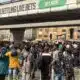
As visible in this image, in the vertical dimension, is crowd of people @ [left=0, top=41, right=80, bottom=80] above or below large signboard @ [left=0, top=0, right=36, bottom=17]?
below

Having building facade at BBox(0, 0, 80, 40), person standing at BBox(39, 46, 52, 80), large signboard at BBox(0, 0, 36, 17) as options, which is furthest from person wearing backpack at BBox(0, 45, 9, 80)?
large signboard at BBox(0, 0, 36, 17)

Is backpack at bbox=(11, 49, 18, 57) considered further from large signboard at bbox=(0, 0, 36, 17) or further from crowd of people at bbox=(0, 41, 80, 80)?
large signboard at bbox=(0, 0, 36, 17)

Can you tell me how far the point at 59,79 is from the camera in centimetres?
1442

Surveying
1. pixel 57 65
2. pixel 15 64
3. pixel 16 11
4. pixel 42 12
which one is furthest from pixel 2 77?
pixel 16 11

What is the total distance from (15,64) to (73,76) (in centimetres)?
253

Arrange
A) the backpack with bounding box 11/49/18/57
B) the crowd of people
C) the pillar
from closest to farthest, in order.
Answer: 1. the crowd of people
2. the backpack with bounding box 11/49/18/57
3. the pillar

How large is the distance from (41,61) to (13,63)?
109 cm

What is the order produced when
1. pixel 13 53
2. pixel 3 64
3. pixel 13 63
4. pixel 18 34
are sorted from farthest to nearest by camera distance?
1. pixel 18 34
2. pixel 13 63
3. pixel 13 53
4. pixel 3 64

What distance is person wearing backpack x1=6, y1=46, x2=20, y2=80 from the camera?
15656 millimetres

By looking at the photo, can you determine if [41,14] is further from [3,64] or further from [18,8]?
[3,64]

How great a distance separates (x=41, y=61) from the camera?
15695 mm

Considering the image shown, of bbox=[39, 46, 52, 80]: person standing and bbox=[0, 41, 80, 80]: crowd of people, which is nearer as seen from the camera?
bbox=[0, 41, 80, 80]: crowd of people

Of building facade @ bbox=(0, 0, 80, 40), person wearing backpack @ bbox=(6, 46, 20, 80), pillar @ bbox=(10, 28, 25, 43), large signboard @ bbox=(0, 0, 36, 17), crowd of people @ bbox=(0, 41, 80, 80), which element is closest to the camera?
crowd of people @ bbox=(0, 41, 80, 80)

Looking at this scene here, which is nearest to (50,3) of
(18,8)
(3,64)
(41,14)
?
(41,14)
